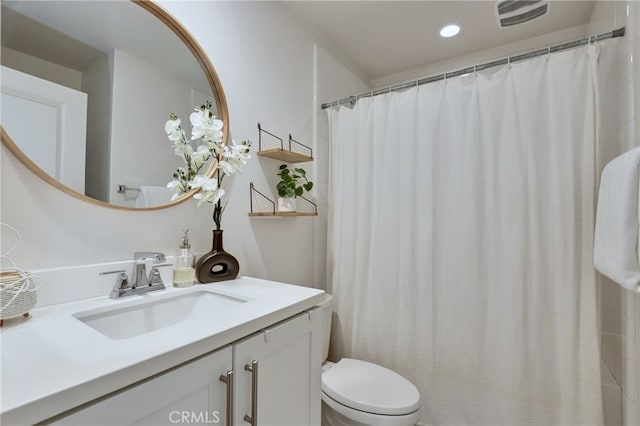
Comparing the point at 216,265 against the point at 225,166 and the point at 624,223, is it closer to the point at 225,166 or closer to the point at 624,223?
the point at 225,166

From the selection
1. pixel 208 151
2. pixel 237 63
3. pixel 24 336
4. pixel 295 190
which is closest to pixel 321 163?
pixel 295 190

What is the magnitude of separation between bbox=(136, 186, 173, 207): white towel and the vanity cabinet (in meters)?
0.66

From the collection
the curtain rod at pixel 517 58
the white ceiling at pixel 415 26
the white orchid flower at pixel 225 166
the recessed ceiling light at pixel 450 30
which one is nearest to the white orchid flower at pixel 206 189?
the white orchid flower at pixel 225 166

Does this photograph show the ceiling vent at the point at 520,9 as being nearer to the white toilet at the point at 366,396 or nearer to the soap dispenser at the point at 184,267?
the white toilet at the point at 366,396

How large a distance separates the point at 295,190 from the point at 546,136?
123cm

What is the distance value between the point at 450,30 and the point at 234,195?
181cm

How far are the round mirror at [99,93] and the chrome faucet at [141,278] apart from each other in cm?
18

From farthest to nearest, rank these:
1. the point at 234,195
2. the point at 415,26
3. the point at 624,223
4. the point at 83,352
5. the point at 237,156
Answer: the point at 415,26 < the point at 234,195 < the point at 237,156 < the point at 624,223 < the point at 83,352

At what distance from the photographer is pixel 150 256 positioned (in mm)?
1026

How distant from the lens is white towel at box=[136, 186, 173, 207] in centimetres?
107

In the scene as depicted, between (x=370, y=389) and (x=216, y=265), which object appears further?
(x=370, y=389)

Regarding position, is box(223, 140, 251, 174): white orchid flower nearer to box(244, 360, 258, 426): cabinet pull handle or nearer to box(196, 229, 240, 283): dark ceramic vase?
box(196, 229, 240, 283): dark ceramic vase

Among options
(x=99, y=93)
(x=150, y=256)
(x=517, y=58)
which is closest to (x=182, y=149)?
(x=99, y=93)

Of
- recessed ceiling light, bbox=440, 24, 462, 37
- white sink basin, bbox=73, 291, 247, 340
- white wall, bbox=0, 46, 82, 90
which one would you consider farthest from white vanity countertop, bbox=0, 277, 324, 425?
recessed ceiling light, bbox=440, 24, 462, 37
